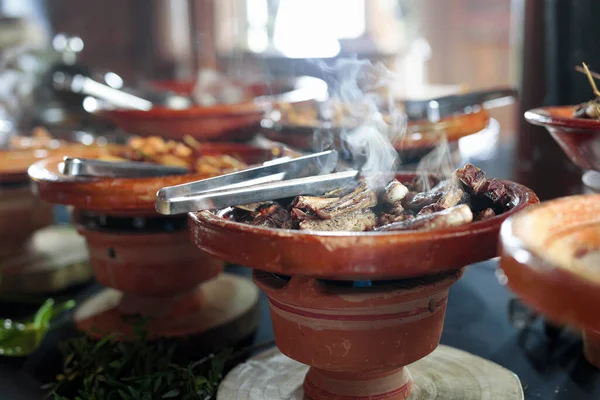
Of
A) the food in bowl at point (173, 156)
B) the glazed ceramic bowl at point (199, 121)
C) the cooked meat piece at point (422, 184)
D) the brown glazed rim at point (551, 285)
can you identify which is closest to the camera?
the brown glazed rim at point (551, 285)

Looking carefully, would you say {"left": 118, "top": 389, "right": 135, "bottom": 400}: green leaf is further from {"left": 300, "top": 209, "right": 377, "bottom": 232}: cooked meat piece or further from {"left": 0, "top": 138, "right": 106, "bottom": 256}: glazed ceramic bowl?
{"left": 0, "top": 138, "right": 106, "bottom": 256}: glazed ceramic bowl

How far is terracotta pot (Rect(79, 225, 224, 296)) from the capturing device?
266 cm

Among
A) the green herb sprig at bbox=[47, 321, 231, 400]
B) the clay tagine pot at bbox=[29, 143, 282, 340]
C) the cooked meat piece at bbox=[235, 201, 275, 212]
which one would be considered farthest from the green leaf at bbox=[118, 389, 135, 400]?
the cooked meat piece at bbox=[235, 201, 275, 212]

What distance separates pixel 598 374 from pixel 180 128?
2123 millimetres

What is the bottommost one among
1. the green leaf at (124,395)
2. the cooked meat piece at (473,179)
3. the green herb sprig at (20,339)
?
the green herb sprig at (20,339)

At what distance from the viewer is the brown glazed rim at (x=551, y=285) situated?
110 cm

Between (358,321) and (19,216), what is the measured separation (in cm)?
240

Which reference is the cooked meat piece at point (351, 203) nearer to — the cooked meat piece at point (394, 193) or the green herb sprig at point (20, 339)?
the cooked meat piece at point (394, 193)

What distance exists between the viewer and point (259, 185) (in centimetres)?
180

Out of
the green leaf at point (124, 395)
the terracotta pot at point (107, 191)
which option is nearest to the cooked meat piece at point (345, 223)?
the terracotta pot at point (107, 191)

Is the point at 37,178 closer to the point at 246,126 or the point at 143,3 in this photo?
the point at 246,126

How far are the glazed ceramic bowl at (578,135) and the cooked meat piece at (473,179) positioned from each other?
35 centimetres

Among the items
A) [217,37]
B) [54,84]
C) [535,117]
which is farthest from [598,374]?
[217,37]

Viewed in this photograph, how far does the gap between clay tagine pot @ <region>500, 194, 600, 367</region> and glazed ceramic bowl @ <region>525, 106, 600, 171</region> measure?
20.3 inches
